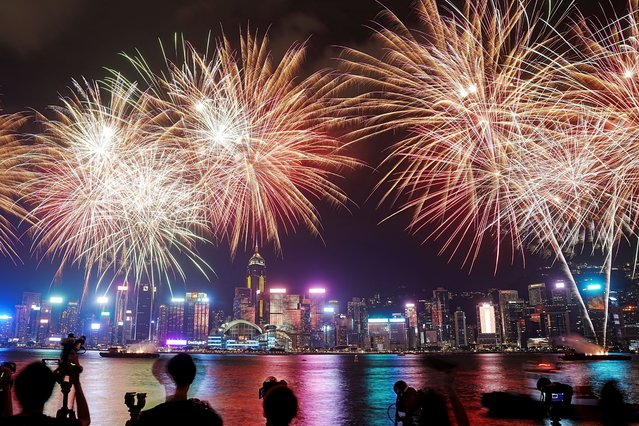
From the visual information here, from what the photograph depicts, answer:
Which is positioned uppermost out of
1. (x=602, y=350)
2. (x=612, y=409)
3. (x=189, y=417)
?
(x=189, y=417)

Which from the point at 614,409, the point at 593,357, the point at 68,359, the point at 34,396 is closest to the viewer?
the point at 34,396

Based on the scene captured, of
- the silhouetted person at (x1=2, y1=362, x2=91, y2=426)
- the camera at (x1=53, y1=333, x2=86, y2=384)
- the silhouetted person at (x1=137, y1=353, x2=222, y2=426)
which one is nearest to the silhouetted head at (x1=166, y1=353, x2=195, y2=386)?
→ the silhouetted person at (x1=137, y1=353, x2=222, y2=426)

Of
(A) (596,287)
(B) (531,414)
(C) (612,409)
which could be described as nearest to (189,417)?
(C) (612,409)

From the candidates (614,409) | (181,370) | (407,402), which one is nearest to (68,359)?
(181,370)

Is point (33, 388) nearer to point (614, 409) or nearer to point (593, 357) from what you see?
point (614, 409)

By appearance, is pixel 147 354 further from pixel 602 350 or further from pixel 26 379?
pixel 26 379
